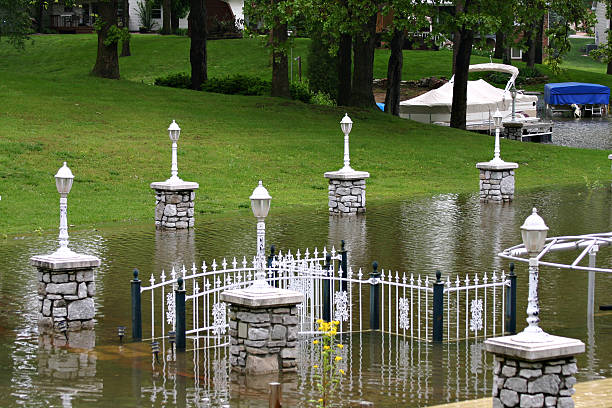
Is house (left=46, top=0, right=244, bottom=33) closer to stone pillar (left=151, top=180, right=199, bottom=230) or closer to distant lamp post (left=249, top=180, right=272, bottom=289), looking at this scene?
stone pillar (left=151, top=180, right=199, bottom=230)

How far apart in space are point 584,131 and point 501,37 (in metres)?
22.3

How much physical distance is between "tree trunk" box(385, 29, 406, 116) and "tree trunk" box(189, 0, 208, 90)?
8567 millimetres

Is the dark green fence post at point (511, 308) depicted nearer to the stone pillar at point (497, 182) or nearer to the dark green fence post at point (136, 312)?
the dark green fence post at point (136, 312)

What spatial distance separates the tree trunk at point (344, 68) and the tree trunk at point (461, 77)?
465 cm

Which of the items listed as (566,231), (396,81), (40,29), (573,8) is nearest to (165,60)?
(40,29)

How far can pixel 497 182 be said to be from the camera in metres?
29.9

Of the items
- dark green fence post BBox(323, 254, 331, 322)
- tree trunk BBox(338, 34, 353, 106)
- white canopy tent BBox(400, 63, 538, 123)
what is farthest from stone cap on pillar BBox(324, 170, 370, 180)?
white canopy tent BBox(400, 63, 538, 123)

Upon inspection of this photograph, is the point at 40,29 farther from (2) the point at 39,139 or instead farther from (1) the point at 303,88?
(2) the point at 39,139

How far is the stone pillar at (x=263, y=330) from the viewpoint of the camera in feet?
40.7

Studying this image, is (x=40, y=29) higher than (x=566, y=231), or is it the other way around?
(x=40, y=29)

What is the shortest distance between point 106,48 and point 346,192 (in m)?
23.8

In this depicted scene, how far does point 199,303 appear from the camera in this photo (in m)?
16.2

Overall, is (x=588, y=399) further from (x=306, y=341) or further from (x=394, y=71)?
(x=394, y=71)

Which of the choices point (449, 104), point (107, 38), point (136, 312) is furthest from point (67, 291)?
point (449, 104)
